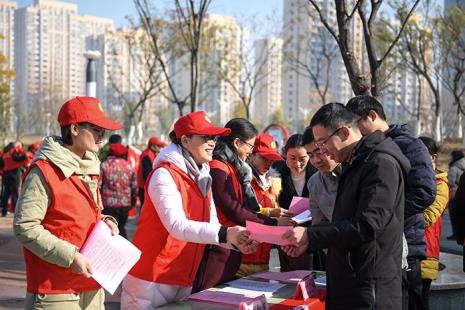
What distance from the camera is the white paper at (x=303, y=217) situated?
4.00 m

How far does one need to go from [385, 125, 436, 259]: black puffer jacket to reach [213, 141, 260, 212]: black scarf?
3.26 ft

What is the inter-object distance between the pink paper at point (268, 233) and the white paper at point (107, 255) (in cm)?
57

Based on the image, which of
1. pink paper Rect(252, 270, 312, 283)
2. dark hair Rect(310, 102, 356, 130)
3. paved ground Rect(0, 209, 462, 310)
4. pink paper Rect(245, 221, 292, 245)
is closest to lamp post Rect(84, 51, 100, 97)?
paved ground Rect(0, 209, 462, 310)

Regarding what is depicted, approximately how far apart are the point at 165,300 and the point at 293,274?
3.13 feet

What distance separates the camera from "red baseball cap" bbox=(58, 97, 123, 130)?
288cm

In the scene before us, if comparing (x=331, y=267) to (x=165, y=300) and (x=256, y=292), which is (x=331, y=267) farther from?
(x=165, y=300)

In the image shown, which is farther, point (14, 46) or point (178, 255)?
point (14, 46)

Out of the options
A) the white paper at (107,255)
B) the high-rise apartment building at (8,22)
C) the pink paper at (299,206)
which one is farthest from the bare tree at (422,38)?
the high-rise apartment building at (8,22)

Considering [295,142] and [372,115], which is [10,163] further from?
[372,115]

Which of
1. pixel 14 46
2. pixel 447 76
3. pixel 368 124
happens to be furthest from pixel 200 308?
pixel 14 46

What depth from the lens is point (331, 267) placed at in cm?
279

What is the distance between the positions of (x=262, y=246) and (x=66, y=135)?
168 cm

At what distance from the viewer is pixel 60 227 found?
2756 millimetres

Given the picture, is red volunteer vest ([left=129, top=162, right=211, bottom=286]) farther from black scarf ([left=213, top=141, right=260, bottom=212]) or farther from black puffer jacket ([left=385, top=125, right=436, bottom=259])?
black puffer jacket ([left=385, top=125, right=436, bottom=259])
